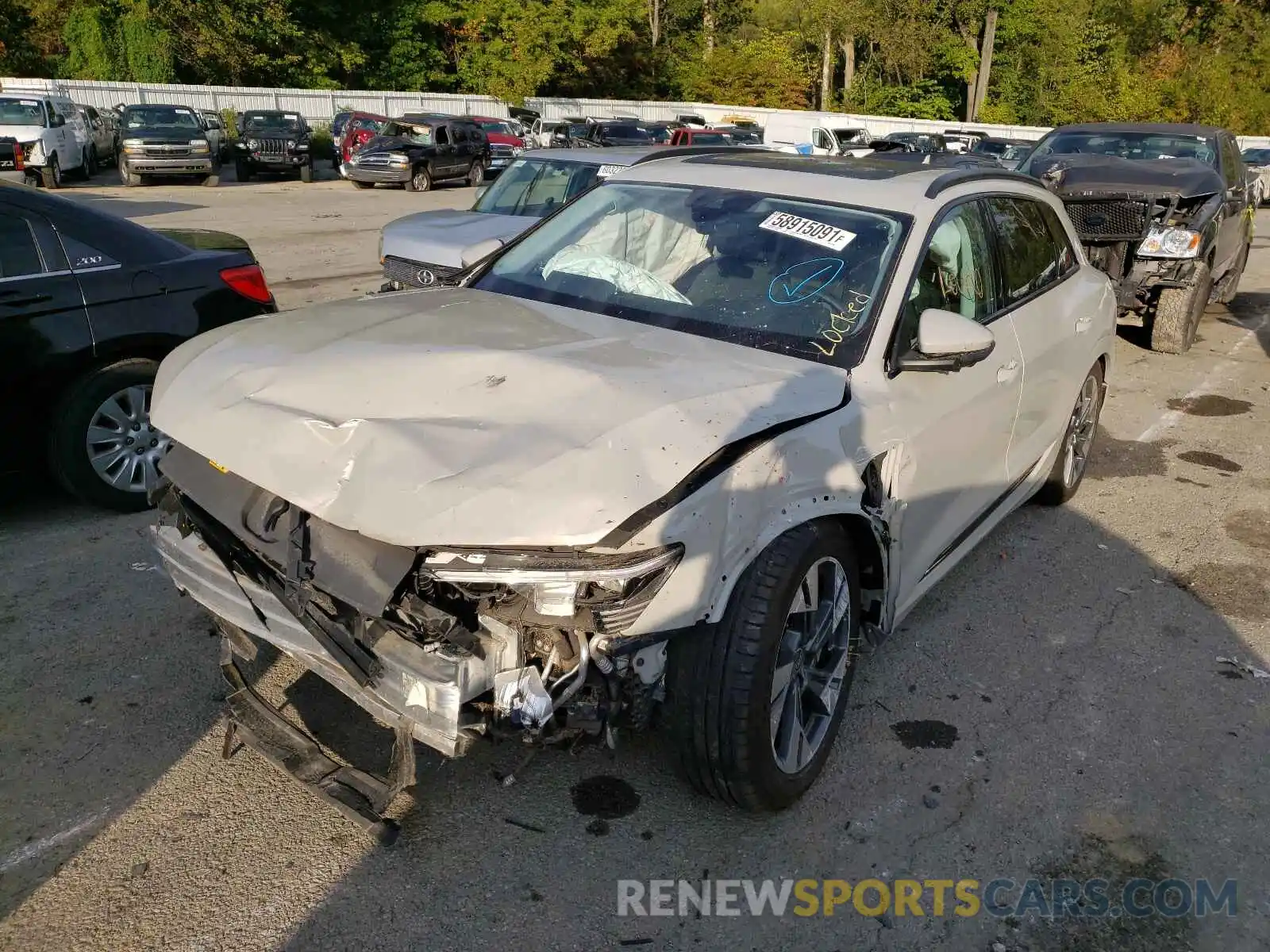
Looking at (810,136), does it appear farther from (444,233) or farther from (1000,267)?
(1000,267)

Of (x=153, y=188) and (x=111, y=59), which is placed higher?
(x=111, y=59)

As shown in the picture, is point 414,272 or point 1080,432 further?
point 414,272

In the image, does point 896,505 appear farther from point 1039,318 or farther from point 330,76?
point 330,76

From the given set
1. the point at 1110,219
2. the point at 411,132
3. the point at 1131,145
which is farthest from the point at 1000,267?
the point at 411,132

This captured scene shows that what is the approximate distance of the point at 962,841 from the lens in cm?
308

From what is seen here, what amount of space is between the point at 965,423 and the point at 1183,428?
15.1 feet

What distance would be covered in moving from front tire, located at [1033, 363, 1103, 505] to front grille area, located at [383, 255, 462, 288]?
4548 mm

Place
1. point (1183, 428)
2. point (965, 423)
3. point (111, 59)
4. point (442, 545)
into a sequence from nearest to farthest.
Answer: point (442, 545), point (965, 423), point (1183, 428), point (111, 59)

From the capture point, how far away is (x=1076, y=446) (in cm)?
568

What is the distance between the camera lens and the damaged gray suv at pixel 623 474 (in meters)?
2.56

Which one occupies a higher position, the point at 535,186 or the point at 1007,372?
the point at 535,186

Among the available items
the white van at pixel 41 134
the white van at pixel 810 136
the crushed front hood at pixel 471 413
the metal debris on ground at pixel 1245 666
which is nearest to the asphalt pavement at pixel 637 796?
the metal debris on ground at pixel 1245 666

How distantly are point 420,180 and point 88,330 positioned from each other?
21.0m

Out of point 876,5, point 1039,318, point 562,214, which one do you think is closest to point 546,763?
point 562,214
